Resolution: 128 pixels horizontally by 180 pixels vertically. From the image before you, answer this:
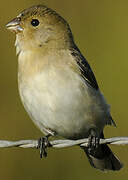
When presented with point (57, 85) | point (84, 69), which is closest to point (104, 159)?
point (84, 69)

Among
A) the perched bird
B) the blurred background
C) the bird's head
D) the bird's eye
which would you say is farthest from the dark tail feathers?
the bird's eye

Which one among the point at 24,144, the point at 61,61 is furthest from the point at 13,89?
the point at 24,144

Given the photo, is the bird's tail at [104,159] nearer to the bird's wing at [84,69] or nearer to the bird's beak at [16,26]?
the bird's wing at [84,69]

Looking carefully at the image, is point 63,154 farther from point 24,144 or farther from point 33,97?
point 24,144

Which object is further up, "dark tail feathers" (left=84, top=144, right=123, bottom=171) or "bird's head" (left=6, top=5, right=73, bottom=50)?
"bird's head" (left=6, top=5, right=73, bottom=50)

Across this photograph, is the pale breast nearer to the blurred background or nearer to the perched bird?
the perched bird

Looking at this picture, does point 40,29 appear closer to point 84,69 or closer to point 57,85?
point 84,69
